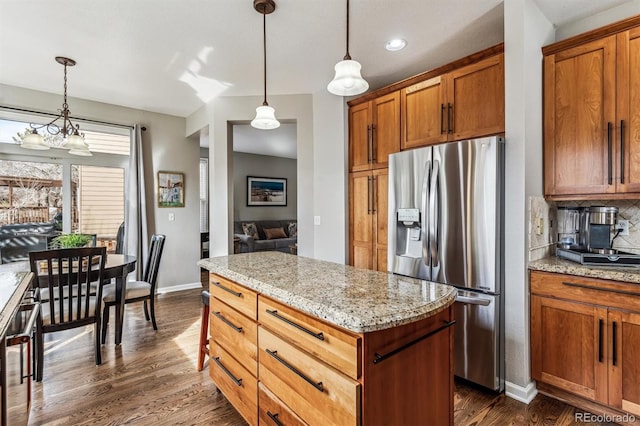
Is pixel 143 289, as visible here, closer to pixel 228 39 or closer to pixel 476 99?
pixel 228 39

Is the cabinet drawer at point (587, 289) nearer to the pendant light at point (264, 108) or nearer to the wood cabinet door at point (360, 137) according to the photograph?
the wood cabinet door at point (360, 137)

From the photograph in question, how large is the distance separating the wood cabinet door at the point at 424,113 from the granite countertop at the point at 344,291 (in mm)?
1513

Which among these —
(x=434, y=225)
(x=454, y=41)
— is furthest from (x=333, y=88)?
(x=454, y=41)

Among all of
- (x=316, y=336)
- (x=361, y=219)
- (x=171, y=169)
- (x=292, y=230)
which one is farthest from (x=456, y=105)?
(x=292, y=230)

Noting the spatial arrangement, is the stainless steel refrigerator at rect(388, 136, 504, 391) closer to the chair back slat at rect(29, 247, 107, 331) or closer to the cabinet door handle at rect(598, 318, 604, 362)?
the cabinet door handle at rect(598, 318, 604, 362)

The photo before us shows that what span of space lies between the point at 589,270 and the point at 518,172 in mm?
709

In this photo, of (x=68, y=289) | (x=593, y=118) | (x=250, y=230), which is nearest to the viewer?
(x=593, y=118)

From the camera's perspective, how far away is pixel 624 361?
5.92 feet

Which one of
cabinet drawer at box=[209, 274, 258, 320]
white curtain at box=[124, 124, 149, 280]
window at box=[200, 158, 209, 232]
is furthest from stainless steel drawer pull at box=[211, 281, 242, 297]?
window at box=[200, 158, 209, 232]

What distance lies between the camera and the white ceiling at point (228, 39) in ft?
7.36

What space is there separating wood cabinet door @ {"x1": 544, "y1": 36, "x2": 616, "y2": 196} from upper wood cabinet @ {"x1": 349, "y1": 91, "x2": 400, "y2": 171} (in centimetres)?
118

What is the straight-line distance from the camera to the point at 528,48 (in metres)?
2.14

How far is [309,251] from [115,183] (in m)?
3.04

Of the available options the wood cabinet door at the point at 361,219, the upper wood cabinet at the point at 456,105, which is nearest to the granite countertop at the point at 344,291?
the wood cabinet door at the point at 361,219
